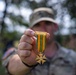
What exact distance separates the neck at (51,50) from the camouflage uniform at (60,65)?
0.04 meters

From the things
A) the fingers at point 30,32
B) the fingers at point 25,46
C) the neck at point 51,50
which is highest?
the neck at point 51,50

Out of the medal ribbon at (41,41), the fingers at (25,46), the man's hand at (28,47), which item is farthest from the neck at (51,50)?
the medal ribbon at (41,41)

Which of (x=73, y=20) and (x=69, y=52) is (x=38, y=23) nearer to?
(x=69, y=52)

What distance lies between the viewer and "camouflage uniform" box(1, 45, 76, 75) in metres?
2.48

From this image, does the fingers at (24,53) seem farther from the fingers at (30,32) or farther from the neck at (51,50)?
the neck at (51,50)

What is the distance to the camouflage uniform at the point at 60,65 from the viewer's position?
2482mm

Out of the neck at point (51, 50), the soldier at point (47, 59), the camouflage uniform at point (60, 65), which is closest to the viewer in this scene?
the soldier at point (47, 59)

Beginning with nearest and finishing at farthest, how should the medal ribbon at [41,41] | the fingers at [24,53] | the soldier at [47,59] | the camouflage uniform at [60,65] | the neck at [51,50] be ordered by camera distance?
1. the medal ribbon at [41,41]
2. the fingers at [24,53]
3. the soldier at [47,59]
4. the camouflage uniform at [60,65]
5. the neck at [51,50]

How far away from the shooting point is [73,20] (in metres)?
3.80

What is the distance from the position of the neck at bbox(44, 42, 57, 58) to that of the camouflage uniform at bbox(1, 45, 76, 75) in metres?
0.04

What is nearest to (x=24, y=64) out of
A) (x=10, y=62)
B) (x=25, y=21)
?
(x=10, y=62)

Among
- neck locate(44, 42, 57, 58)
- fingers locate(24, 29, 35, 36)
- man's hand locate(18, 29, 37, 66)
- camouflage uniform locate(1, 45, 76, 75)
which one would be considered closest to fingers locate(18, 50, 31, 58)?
man's hand locate(18, 29, 37, 66)

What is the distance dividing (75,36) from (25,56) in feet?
8.94

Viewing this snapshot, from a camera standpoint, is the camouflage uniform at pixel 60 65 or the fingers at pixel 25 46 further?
the camouflage uniform at pixel 60 65
